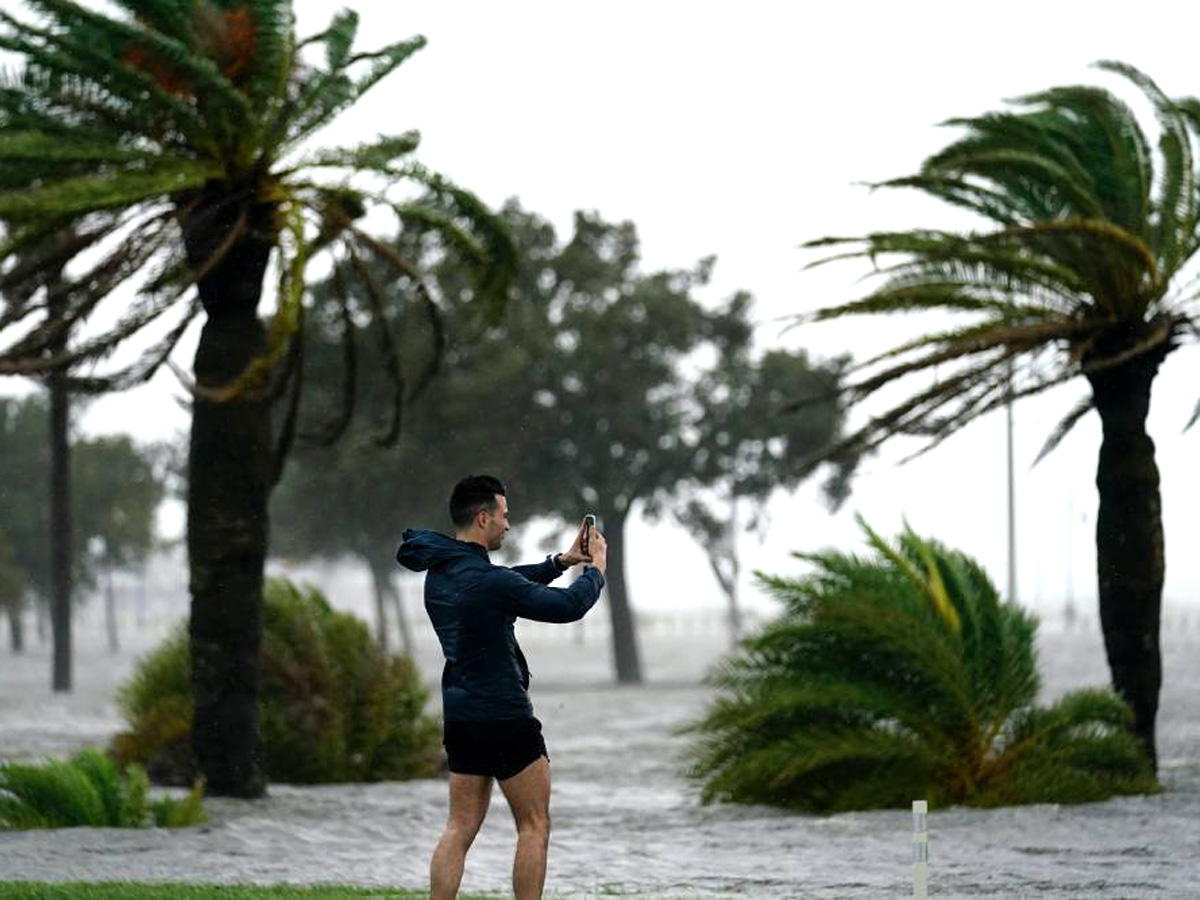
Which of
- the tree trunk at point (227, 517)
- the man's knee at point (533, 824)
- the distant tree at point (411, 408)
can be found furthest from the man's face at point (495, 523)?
the distant tree at point (411, 408)

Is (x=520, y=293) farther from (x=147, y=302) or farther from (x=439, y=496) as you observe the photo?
(x=147, y=302)

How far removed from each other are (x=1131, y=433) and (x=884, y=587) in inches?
120

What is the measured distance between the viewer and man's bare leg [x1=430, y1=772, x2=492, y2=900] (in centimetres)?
773

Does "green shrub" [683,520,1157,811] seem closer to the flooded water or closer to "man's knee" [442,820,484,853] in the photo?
the flooded water

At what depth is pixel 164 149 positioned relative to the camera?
54.3 feet

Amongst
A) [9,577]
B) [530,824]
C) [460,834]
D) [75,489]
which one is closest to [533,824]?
[530,824]

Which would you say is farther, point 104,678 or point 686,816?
point 104,678

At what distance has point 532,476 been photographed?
51.3 meters

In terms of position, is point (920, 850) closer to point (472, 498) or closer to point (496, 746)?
point (496, 746)

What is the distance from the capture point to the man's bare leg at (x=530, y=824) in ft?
25.2

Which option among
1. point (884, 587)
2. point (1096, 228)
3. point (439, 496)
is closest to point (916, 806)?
point (884, 587)

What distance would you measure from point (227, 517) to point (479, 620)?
9294 millimetres

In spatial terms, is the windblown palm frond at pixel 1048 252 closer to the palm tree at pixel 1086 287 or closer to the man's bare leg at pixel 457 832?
the palm tree at pixel 1086 287

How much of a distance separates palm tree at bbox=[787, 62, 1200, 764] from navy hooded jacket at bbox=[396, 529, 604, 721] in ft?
28.8
